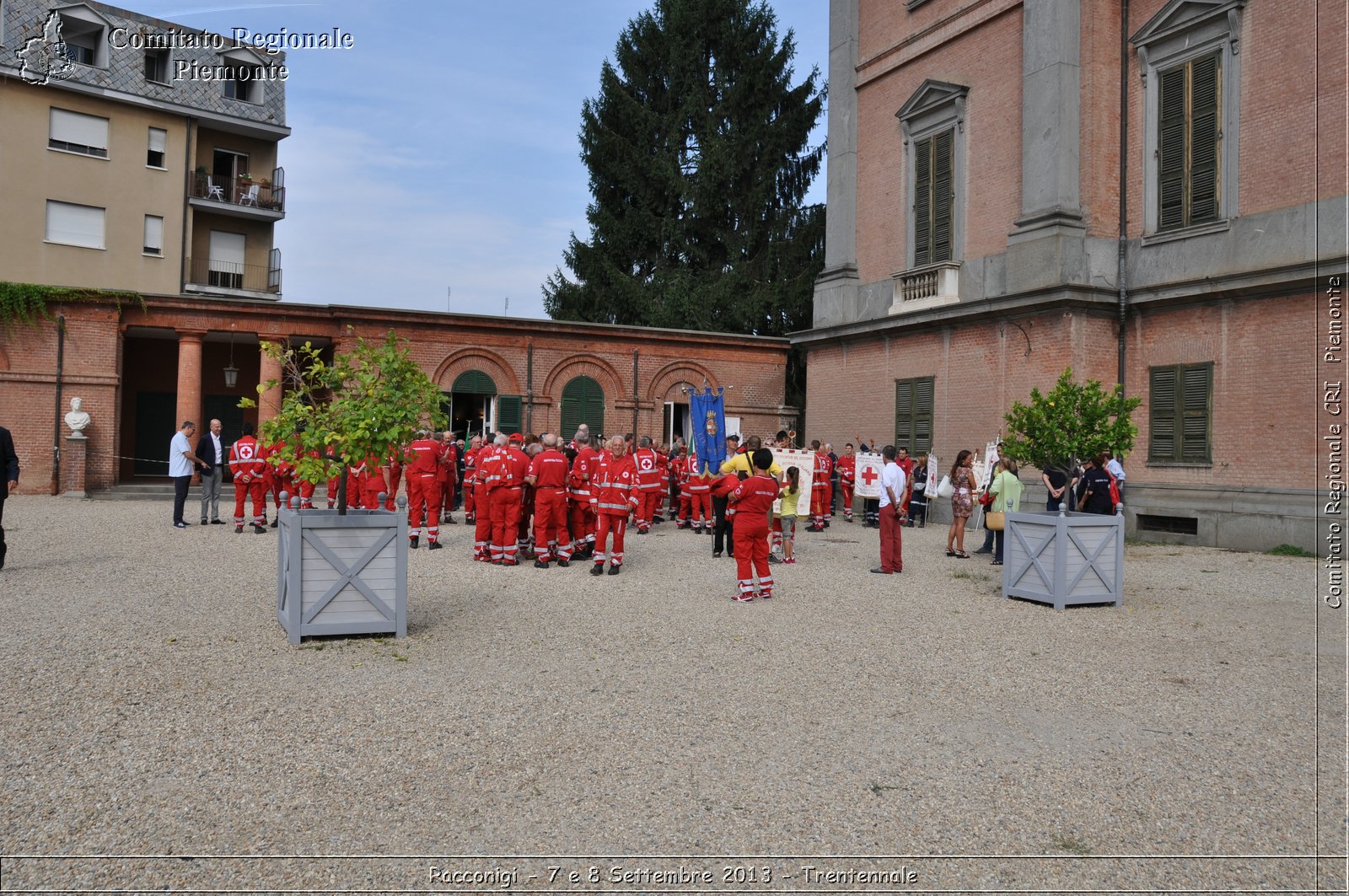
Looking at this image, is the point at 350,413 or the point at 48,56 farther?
the point at 48,56

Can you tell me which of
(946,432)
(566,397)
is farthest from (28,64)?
(946,432)

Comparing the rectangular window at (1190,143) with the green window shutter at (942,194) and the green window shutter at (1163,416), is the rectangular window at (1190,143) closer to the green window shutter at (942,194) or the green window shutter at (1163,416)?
the green window shutter at (1163,416)

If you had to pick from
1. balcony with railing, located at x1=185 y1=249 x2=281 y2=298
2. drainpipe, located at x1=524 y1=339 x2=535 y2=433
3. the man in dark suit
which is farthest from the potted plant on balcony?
balcony with railing, located at x1=185 y1=249 x2=281 y2=298

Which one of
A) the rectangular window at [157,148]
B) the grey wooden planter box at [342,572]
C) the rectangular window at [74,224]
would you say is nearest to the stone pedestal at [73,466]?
the rectangular window at [74,224]

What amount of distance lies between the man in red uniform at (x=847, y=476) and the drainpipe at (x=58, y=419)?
20.3 meters

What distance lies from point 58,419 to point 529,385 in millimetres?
12449

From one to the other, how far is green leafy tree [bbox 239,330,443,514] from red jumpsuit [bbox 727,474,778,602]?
3.83 meters

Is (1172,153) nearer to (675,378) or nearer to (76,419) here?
(675,378)

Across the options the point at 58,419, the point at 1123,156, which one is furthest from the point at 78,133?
the point at 1123,156

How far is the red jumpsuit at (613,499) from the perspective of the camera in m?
12.4

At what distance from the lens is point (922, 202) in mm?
22828

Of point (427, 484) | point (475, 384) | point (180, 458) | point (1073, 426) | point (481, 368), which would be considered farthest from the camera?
point (481, 368)

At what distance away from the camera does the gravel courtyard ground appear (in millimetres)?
4105

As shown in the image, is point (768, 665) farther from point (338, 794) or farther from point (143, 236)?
point (143, 236)
